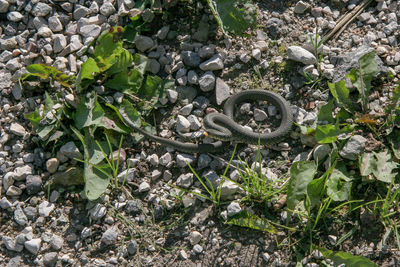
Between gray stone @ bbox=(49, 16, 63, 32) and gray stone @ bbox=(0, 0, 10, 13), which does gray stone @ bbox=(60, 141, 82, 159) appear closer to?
gray stone @ bbox=(49, 16, 63, 32)

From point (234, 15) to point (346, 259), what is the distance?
299 centimetres

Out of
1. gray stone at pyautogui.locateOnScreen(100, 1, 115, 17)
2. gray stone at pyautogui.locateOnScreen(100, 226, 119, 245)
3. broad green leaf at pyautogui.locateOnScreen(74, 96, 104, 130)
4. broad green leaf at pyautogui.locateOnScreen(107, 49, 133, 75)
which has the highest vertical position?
gray stone at pyautogui.locateOnScreen(100, 1, 115, 17)

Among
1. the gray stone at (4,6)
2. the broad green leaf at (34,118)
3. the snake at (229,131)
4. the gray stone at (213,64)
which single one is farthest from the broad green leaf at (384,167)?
the gray stone at (4,6)

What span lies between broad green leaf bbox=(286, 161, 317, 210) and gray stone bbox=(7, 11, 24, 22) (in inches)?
157

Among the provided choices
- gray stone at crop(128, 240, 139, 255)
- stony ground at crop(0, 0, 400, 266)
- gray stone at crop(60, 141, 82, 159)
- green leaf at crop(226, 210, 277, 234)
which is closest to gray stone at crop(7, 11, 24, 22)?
stony ground at crop(0, 0, 400, 266)

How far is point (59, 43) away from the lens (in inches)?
215

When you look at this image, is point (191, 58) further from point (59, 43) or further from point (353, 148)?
point (353, 148)

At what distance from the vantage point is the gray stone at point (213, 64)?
17.6ft

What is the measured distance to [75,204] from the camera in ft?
15.9

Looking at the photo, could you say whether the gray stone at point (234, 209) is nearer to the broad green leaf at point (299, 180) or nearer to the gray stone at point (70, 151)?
the broad green leaf at point (299, 180)

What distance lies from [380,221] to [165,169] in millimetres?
2369

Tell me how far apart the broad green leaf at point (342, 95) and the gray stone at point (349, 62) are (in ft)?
0.79

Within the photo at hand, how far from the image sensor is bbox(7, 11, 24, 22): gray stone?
569 cm

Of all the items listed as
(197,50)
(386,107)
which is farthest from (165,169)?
(386,107)
